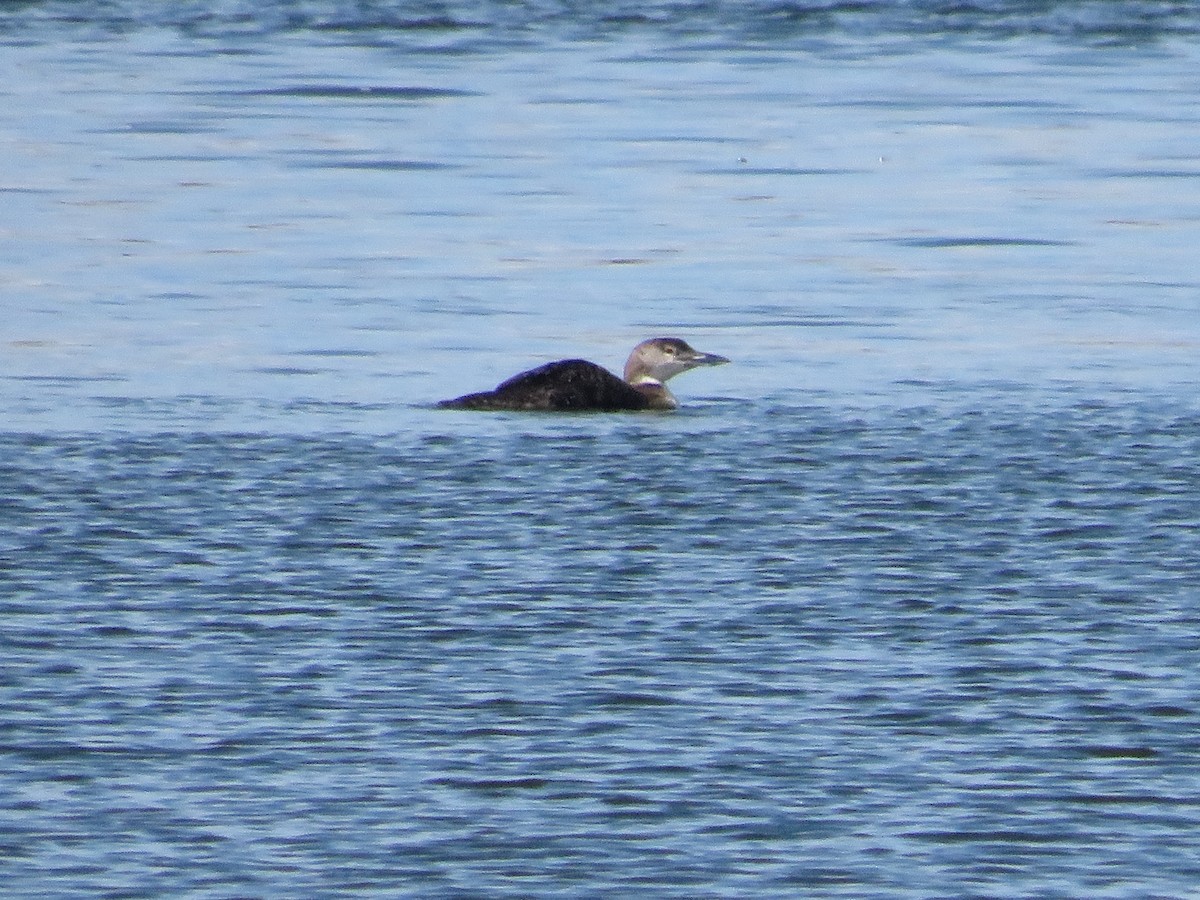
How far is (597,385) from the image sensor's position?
593 inches

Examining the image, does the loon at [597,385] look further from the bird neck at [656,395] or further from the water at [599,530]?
the water at [599,530]

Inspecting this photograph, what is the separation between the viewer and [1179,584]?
418 inches

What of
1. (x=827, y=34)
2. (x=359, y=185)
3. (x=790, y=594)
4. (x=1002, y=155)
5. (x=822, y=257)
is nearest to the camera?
(x=790, y=594)

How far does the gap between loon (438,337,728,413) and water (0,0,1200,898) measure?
27 centimetres

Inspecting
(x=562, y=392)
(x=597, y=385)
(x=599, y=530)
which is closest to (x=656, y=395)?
(x=597, y=385)

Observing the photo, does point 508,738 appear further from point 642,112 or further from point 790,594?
point 642,112

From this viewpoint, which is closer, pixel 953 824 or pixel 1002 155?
pixel 953 824

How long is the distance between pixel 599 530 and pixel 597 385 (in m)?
3.49

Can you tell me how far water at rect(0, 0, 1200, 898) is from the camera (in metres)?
7.92

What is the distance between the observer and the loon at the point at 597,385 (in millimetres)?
14703

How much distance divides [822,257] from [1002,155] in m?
7.37

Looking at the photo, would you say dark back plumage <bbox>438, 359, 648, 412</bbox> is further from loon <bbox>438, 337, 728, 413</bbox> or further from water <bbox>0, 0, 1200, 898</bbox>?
water <bbox>0, 0, 1200, 898</bbox>

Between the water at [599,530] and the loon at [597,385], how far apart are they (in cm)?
27

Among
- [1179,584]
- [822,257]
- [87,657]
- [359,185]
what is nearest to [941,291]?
[822,257]
